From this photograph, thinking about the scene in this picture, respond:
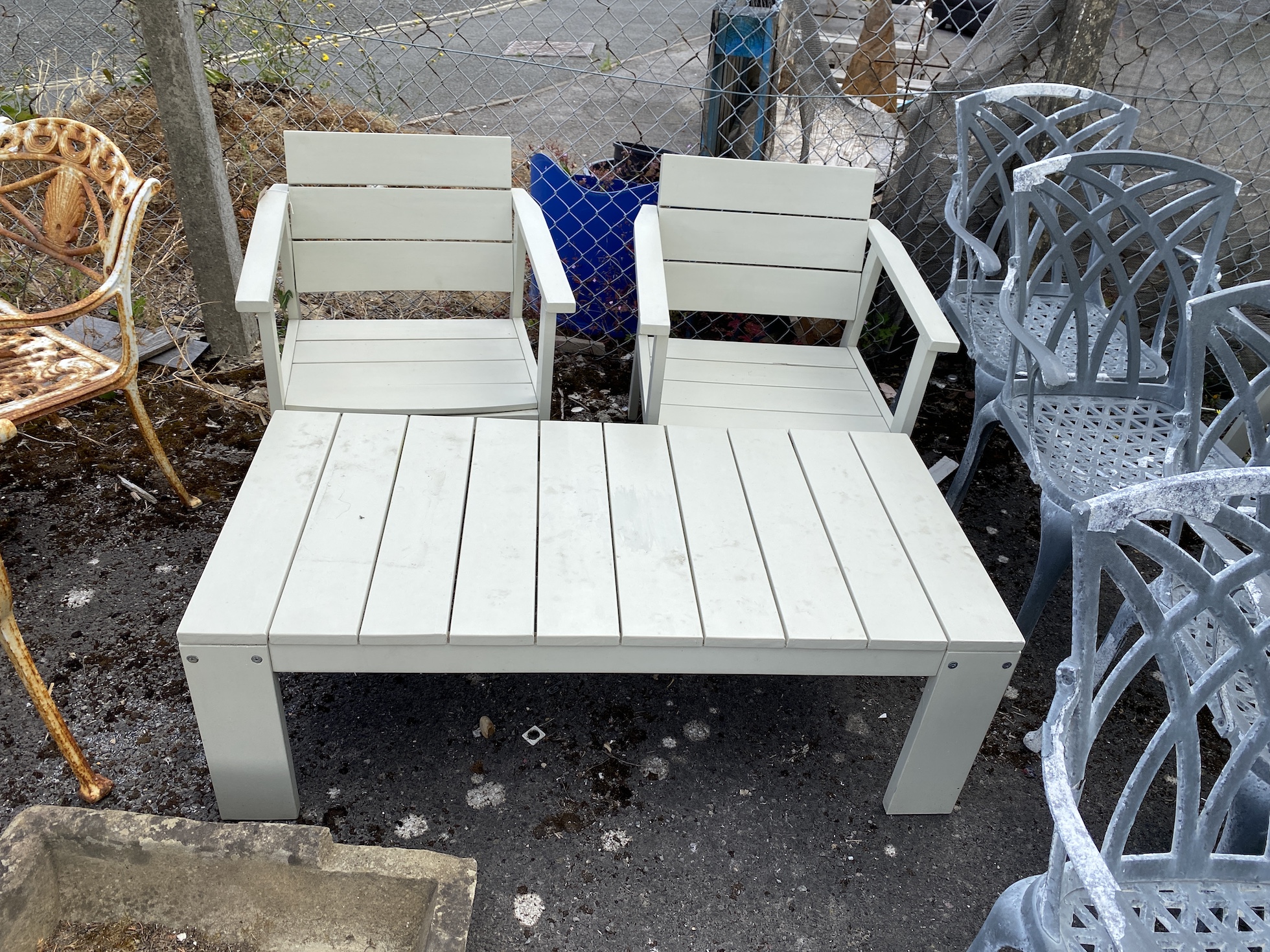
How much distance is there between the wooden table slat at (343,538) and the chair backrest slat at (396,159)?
2.35 ft

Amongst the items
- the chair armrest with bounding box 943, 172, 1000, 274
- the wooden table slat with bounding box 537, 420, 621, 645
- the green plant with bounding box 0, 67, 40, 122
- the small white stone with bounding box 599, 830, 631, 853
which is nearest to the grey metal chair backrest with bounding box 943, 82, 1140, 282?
the chair armrest with bounding box 943, 172, 1000, 274

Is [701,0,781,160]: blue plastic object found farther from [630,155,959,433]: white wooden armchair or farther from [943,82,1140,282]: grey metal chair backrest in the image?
[943,82,1140,282]: grey metal chair backrest

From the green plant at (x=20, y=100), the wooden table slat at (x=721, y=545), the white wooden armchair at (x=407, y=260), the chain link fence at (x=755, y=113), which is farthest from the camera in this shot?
the green plant at (x=20, y=100)

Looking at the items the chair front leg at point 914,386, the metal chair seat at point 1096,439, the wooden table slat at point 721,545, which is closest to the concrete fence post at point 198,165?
the wooden table slat at point 721,545

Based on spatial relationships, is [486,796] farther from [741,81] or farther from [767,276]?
[741,81]

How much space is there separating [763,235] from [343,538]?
141 cm

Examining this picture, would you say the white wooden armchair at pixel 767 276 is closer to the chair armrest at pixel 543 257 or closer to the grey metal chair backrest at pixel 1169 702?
the chair armrest at pixel 543 257

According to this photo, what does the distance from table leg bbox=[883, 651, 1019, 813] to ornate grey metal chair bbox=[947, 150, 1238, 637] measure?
1.40ft

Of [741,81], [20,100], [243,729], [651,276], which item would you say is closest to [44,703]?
[243,729]

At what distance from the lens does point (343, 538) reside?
1.68 meters

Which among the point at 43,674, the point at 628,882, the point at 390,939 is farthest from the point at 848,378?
the point at 43,674

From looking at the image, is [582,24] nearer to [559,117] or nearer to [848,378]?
[559,117]

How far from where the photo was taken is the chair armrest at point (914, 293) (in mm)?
2004

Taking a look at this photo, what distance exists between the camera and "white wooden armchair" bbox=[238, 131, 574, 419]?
2143mm
